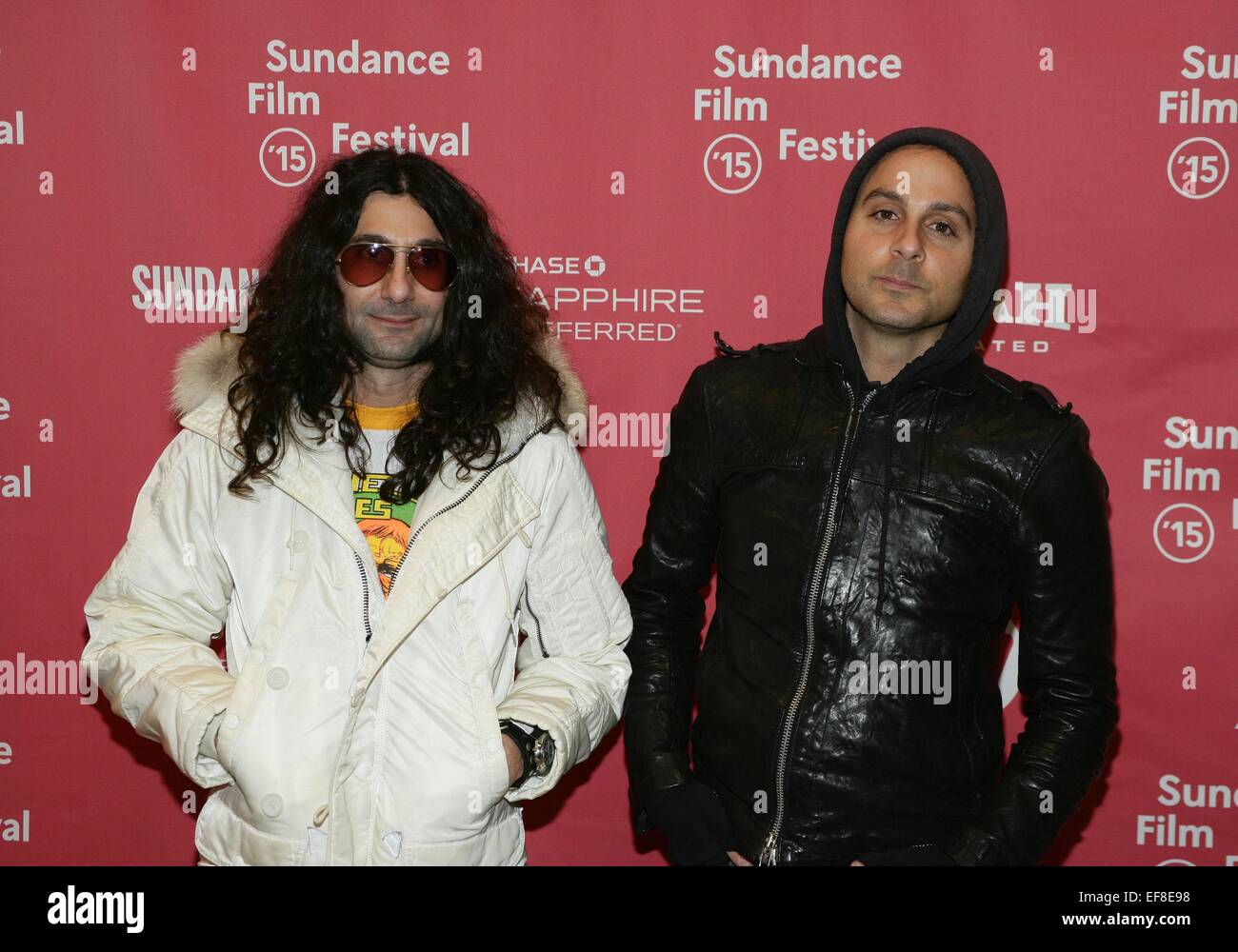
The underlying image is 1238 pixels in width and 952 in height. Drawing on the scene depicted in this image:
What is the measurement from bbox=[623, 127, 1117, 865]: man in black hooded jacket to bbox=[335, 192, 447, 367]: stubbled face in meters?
0.63

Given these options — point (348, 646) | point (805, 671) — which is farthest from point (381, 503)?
point (805, 671)

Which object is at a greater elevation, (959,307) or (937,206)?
(937,206)

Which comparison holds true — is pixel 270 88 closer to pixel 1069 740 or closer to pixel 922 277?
pixel 922 277

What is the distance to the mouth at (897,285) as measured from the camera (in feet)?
6.79

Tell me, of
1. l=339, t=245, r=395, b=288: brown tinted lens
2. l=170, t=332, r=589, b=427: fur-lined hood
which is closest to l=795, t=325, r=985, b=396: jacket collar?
l=170, t=332, r=589, b=427: fur-lined hood

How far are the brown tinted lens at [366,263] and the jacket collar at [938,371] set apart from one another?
0.83 m

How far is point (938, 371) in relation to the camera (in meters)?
2.10

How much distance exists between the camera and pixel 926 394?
6.91 feet

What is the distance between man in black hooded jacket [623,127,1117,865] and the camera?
6.61ft

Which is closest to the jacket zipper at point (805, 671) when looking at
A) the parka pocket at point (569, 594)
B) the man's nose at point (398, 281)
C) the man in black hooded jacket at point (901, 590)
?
the man in black hooded jacket at point (901, 590)

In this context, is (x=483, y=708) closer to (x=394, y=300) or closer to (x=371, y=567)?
(x=371, y=567)

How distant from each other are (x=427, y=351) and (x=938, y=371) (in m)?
1.00

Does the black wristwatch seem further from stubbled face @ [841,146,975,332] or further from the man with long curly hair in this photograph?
stubbled face @ [841,146,975,332]

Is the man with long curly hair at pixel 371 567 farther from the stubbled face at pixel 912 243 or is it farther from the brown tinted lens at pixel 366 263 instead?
the stubbled face at pixel 912 243
